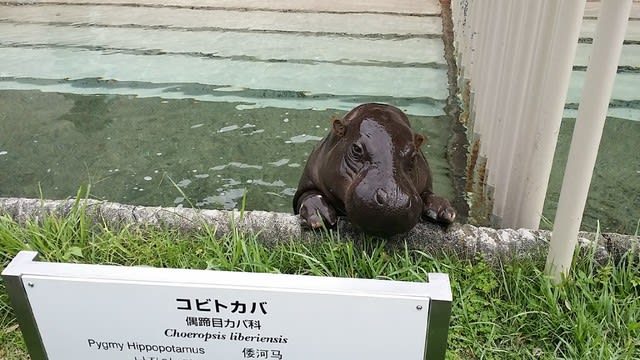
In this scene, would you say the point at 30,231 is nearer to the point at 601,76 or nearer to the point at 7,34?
the point at 601,76

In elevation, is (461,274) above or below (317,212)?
below

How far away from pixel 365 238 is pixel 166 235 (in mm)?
1111

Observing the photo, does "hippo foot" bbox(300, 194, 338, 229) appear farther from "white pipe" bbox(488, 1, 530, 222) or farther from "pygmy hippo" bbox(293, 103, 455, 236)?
"white pipe" bbox(488, 1, 530, 222)

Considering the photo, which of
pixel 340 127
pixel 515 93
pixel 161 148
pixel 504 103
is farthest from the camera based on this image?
pixel 161 148

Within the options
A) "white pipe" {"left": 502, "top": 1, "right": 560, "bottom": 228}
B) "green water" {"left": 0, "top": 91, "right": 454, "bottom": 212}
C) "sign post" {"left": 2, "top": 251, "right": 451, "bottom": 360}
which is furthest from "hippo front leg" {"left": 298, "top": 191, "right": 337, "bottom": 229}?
"green water" {"left": 0, "top": 91, "right": 454, "bottom": 212}

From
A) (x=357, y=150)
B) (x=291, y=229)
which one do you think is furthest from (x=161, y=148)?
(x=357, y=150)

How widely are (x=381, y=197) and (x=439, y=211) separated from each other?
63cm

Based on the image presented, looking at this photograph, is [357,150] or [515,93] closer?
[357,150]

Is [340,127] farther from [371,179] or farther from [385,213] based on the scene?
[385,213]

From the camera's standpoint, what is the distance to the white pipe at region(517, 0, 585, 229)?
2990 millimetres

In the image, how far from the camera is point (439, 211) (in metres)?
3.39

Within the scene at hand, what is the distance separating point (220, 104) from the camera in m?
6.75

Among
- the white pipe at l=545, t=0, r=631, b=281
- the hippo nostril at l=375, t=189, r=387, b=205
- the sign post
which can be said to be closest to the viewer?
the sign post

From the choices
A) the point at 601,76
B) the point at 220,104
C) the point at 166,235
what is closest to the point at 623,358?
the point at 601,76
